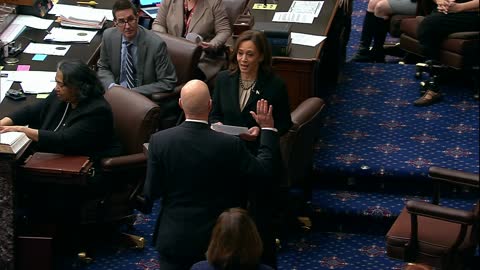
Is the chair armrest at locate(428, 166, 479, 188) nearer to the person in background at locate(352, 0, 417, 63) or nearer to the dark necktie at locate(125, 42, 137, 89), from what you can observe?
the dark necktie at locate(125, 42, 137, 89)

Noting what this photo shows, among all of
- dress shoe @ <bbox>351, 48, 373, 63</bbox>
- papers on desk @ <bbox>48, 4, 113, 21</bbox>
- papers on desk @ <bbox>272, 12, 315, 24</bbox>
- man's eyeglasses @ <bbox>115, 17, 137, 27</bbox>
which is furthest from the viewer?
dress shoe @ <bbox>351, 48, 373, 63</bbox>

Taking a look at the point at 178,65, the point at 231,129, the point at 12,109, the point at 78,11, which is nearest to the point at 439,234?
the point at 231,129

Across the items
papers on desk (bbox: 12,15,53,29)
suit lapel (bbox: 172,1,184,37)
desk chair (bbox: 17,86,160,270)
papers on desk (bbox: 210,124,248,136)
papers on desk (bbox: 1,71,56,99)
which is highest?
suit lapel (bbox: 172,1,184,37)

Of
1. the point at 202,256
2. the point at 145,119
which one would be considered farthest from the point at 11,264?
the point at 202,256

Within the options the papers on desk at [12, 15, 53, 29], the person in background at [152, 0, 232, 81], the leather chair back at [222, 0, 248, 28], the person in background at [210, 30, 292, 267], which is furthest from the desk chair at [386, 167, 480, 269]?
the papers on desk at [12, 15, 53, 29]

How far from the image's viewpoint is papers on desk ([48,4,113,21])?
769 centimetres

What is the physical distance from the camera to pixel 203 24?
7223mm

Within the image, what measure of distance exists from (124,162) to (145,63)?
1.12 m

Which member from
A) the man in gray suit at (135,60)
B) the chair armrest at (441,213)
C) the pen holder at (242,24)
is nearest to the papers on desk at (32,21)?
the man in gray suit at (135,60)

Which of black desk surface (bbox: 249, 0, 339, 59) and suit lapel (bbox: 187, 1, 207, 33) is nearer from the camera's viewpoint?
black desk surface (bbox: 249, 0, 339, 59)

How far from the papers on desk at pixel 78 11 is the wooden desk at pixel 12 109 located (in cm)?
8

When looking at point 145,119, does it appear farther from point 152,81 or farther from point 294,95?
point 294,95

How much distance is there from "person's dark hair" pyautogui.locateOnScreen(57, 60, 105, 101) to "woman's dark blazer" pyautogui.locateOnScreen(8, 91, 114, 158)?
45 millimetres

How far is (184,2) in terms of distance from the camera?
7258 mm
